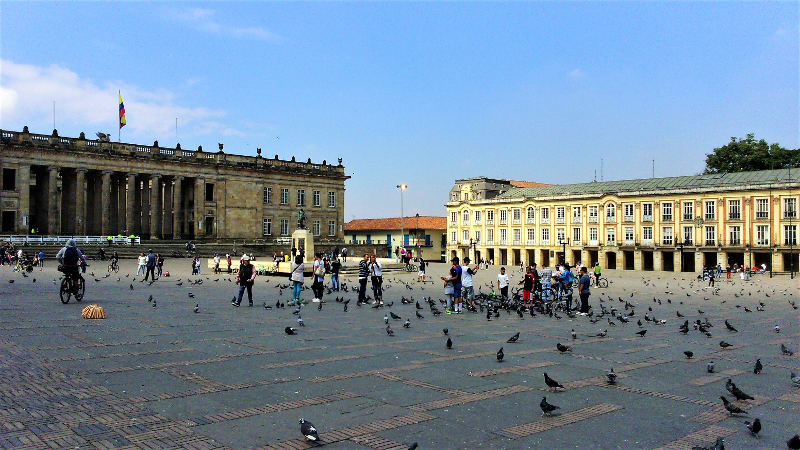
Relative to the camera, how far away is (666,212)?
70.3 meters

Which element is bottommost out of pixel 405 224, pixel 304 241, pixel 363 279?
pixel 363 279

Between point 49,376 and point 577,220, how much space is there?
245ft

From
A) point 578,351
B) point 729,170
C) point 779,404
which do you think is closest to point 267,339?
point 578,351

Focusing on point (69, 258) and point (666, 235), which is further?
point (666, 235)

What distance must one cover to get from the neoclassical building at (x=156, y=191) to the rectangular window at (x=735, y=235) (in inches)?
1837

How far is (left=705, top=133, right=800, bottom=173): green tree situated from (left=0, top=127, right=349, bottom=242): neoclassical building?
48.7 meters

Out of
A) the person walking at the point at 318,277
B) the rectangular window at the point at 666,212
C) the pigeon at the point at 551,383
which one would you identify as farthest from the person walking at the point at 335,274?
the rectangular window at the point at 666,212

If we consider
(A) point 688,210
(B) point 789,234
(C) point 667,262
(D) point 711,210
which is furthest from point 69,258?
(C) point 667,262

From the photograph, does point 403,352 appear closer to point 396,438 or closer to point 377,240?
point 396,438

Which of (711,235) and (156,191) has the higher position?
(156,191)

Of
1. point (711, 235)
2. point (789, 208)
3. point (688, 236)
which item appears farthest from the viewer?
point (688, 236)

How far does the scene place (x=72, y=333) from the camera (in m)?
13.2

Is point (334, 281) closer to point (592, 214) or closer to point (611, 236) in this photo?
point (611, 236)

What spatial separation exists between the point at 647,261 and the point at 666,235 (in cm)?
459
